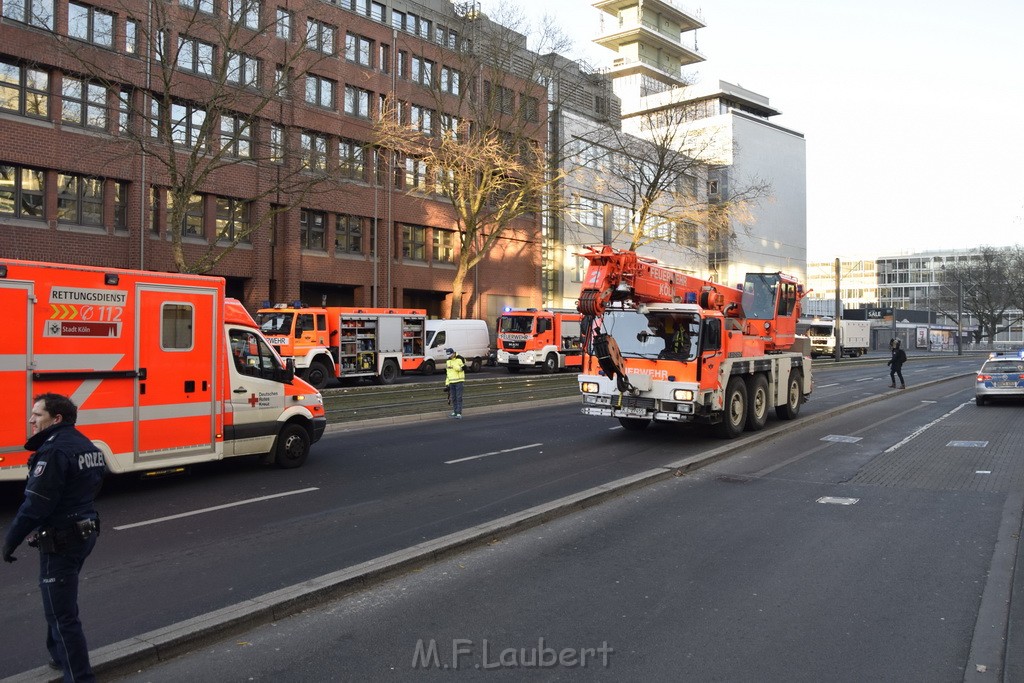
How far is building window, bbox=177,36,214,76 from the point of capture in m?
33.6

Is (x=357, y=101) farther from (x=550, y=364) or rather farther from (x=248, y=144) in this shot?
(x=550, y=364)

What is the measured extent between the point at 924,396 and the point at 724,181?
47.4m

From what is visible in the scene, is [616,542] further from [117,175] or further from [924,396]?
[117,175]

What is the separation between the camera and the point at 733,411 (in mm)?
15328

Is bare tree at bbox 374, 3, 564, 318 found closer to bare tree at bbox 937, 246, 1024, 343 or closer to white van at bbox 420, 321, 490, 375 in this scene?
white van at bbox 420, 321, 490, 375

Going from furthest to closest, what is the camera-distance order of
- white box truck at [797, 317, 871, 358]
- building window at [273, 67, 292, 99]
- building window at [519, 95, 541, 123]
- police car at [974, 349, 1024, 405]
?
1. white box truck at [797, 317, 871, 358]
2. building window at [519, 95, 541, 123]
3. building window at [273, 67, 292, 99]
4. police car at [974, 349, 1024, 405]

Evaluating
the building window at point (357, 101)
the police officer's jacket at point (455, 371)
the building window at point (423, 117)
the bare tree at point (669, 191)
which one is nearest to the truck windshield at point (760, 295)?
the police officer's jacket at point (455, 371)

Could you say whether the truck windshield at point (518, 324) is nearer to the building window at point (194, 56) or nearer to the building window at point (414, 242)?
the building window at point (414, 242)

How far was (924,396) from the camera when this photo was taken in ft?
86.2

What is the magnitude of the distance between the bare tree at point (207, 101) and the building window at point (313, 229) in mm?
1652

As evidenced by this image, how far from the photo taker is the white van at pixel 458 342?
36.7 m

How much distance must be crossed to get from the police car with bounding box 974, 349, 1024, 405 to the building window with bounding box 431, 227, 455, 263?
3063 cm

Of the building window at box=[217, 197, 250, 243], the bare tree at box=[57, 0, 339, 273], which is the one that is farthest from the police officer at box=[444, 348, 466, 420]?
the building window at box=[217, 197, 250, 243]

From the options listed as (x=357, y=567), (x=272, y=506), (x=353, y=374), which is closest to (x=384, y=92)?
(x=353, y=374)
